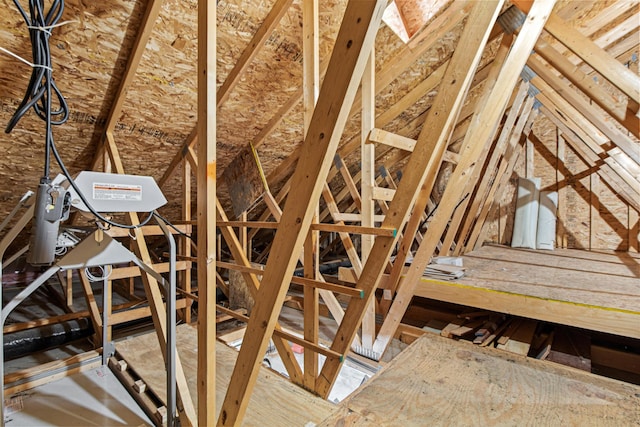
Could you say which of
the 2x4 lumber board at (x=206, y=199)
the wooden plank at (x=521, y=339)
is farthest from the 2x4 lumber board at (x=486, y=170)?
the 2x4 lumber board at (x=206, y=199)

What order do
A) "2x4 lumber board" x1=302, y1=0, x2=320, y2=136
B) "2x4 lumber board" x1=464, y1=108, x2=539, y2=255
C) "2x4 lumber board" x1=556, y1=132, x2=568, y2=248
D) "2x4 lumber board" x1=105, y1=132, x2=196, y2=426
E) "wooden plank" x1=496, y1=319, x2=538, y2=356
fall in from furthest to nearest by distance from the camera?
"2x4 lumber board" x1=556, y1=132, x2=568, y2=248 → "2x4 lumber board" x1=464, y1=108, x2=539, y2=255 → "wooden plank" x1=496, y1=319, x2=538, y2=356 → "2x4 lumber board" x1=302, y1=0, x2=320, y2=136 → "2x4 lumber board" x1=105, y1=132, x2=196, y2=426

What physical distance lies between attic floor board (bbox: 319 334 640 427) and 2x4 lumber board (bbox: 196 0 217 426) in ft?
1.64

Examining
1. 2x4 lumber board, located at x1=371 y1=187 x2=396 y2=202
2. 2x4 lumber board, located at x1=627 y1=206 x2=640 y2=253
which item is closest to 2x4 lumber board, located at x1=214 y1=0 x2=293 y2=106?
2x4 lumber board, located at x1=371 y1=187 x2=396 y2=202

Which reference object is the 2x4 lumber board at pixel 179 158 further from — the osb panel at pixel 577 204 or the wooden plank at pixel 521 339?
the osb panel at pixel 577 204

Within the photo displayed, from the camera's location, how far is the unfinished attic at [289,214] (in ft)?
3.59

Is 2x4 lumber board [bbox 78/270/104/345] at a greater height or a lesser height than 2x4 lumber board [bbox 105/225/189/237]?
lesser

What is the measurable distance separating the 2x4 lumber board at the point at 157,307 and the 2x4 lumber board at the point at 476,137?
1463mm

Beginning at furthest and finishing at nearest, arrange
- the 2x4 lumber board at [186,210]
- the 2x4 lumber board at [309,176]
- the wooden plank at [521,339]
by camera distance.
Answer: the 2x4 lumber board at [186,210] → the wooden plank at [521,339] → the 2x4 lumber board at [309,176]

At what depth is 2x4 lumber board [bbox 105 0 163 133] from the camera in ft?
5.51

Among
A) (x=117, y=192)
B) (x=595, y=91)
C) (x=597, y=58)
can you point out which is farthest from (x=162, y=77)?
(x=595, y=91)

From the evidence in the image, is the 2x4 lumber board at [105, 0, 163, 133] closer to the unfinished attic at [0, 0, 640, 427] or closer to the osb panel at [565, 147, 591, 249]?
the unfinished attic at [0, 0, 640, 427]

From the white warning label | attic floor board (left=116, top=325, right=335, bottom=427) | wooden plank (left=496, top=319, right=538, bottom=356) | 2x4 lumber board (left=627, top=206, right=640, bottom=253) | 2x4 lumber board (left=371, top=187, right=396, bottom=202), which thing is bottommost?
attic floor board (left=116, top=325, right=335, bottom=427)

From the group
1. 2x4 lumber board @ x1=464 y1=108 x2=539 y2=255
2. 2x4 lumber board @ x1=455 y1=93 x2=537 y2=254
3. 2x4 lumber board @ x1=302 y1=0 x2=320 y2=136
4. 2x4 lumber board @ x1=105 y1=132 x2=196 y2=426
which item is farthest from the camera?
2x4 lumber board @ x1=464 y1=108 x2=539 y2=255

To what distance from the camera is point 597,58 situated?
68.9 inches
